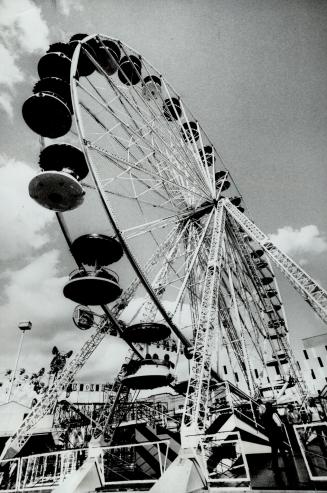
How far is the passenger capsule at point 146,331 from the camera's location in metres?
10.5

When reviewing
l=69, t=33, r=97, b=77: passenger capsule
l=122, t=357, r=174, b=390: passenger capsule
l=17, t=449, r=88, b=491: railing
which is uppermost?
l=69, t=33, r=97, b=77: passenger capsule

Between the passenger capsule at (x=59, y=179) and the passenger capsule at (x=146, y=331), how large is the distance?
15.8ft

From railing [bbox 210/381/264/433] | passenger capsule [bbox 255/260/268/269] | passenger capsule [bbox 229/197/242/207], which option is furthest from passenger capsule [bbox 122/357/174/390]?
passenger capsule [bbox 255/260/268/269]

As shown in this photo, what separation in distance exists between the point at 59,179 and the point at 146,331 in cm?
592

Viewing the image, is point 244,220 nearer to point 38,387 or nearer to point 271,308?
point 271,308

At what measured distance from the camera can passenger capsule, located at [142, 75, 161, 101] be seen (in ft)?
47.9

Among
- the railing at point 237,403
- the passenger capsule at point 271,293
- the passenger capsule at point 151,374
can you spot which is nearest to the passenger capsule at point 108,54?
the passenger capsule at point 151,374

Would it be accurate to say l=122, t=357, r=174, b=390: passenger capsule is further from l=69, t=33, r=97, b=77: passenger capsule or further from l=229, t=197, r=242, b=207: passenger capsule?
l=229, t=197, r=242, b=207: passenger capsule

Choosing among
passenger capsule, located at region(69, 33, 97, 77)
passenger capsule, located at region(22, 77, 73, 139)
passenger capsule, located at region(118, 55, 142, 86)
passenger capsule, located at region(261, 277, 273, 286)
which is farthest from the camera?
passenger capsule, located at region(261, 277, 273, 286)

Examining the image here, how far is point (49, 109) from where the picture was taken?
373 inches

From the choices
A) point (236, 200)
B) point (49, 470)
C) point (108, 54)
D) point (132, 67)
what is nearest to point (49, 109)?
point (108, 54)

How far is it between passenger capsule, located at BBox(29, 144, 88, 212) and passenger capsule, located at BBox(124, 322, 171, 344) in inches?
189

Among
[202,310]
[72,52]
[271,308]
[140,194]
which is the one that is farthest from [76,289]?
[271,308]

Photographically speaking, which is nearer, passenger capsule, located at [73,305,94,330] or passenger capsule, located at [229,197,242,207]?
passenger capsule, located at [73,305,94,330]
